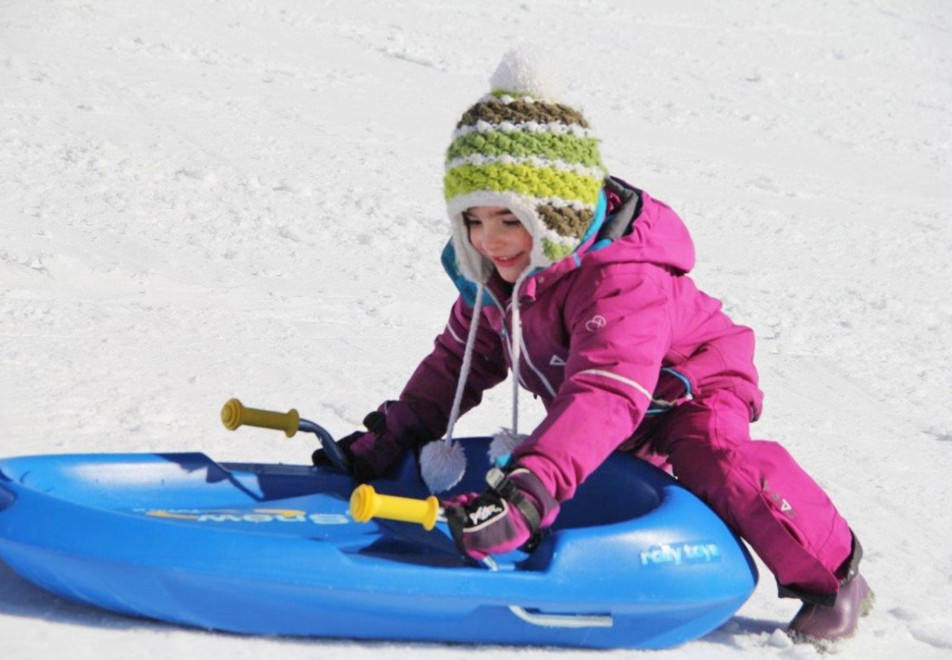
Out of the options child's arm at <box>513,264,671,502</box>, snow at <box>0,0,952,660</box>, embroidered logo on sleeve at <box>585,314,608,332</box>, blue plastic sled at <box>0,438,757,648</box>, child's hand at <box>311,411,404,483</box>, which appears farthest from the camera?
snow at <box>0,0,952,660</box>

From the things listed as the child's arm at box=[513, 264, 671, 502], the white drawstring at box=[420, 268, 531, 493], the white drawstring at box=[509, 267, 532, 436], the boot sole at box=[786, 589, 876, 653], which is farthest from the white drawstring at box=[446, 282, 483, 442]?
the boot sole at box=[786, 589, 876, 653]

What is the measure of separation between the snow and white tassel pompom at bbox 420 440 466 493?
506mm

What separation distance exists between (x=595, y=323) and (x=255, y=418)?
79 centimetres

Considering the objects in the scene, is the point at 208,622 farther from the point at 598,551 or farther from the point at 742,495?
the point at 742,495

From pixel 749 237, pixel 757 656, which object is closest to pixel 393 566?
pixel 757 656

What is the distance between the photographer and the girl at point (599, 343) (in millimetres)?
2441

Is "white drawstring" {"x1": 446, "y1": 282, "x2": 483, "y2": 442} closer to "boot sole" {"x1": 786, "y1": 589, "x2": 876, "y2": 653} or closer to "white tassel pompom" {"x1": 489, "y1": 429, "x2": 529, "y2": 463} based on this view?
"white tassel pompom" {"x1": 489, "y1": 429, "x2": 529, "y2": 463}

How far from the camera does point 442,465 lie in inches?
109

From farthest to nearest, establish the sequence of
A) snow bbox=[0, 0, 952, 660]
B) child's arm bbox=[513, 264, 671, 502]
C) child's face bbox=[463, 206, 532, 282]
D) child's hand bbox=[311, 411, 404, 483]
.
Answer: snow bbox=[0, 0, 952, 660] < child's hand bbox=[311, 411, 404, 483] < child's face bbox=[463, 206, 532, 282] < child's arm bbox=[513, 264, 671, 502]

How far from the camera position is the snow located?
10.7 ft

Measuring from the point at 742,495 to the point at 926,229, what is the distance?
15.8ft

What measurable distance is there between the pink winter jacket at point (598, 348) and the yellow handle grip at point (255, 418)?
0.92ft

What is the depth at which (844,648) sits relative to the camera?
2.57m

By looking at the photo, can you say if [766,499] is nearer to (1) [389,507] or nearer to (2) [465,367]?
(2) [465,367]
